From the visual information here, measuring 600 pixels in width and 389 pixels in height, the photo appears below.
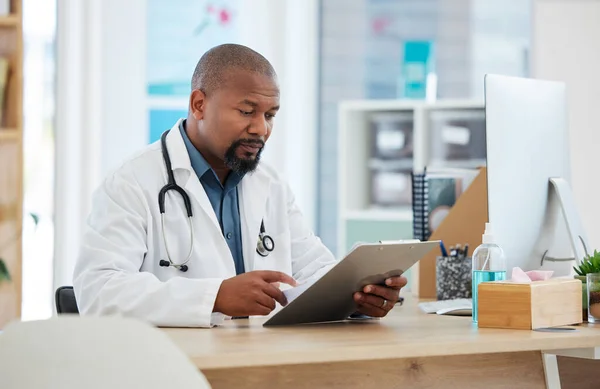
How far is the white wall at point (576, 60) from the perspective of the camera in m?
3.74

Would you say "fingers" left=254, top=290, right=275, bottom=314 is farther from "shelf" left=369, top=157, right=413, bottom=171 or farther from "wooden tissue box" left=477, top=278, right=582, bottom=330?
"shelf" left=369, top=157, right=413, bottom=171

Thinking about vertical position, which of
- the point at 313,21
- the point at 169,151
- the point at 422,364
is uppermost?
the point at 313,21

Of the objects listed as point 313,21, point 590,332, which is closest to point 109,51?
point 313,21

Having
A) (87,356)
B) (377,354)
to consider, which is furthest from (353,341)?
(87,356)

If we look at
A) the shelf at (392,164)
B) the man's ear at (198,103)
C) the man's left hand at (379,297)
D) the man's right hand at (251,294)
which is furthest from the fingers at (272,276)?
the shelf at (392,164)

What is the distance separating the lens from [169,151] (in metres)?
2.30

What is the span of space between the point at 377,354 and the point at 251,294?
38cm

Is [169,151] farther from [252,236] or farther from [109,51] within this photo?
[109,51]

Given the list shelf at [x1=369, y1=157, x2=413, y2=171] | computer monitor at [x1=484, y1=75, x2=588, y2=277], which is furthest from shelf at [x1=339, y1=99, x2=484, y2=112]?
computer monitor at [x1=484, y1=75, x2=588, y2=277]

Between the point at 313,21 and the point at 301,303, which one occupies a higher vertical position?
the point at 313,21

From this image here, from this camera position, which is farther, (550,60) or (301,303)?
(550,60)

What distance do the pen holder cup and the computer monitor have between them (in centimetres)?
24

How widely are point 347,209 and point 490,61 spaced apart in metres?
1.09

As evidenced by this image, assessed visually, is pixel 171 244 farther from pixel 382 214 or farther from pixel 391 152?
pixel 391 152
